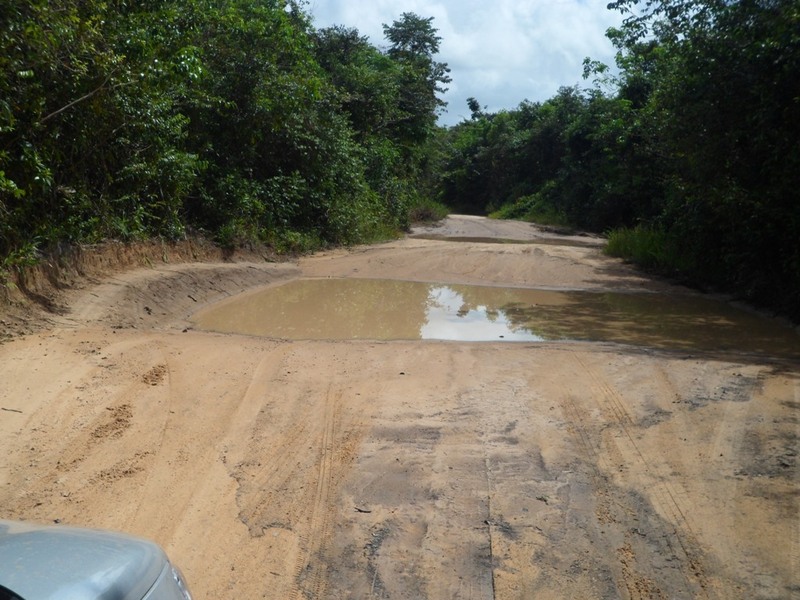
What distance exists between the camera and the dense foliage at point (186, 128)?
31.1 ft

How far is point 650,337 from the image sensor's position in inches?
412

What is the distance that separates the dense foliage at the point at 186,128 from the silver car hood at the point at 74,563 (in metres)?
6.67

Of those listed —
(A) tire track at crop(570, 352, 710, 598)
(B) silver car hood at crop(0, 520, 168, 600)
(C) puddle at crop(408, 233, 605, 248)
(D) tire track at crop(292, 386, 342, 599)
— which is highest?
(B) silver car hood at crop(0, 520, 168, 600)

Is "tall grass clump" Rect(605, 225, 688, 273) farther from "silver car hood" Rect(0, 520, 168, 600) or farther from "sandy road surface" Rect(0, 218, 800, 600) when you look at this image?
"silver car hood" Rect(0, 520, 168, 600)

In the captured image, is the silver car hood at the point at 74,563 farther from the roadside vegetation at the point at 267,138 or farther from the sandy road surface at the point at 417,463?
the roadside vegetation at the point at 267,138

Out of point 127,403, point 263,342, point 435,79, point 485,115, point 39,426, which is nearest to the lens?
point 39,426

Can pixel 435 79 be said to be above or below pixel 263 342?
above

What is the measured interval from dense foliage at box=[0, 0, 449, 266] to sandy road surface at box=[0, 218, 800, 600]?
2.99 meters

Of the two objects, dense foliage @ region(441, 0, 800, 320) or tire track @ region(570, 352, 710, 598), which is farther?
dense foliage @ region(441, 0, 800, 320)

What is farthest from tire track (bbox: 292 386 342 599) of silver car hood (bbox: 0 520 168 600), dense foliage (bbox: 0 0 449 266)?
dense foliage (bbox: 0 0 449 266)

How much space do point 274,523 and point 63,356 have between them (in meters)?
4.02

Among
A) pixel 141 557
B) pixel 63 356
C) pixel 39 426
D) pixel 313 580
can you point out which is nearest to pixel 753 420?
pixel 313 580

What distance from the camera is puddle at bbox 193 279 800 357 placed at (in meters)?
10.5

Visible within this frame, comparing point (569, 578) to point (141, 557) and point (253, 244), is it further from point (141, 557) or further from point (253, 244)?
point (253, 244)
